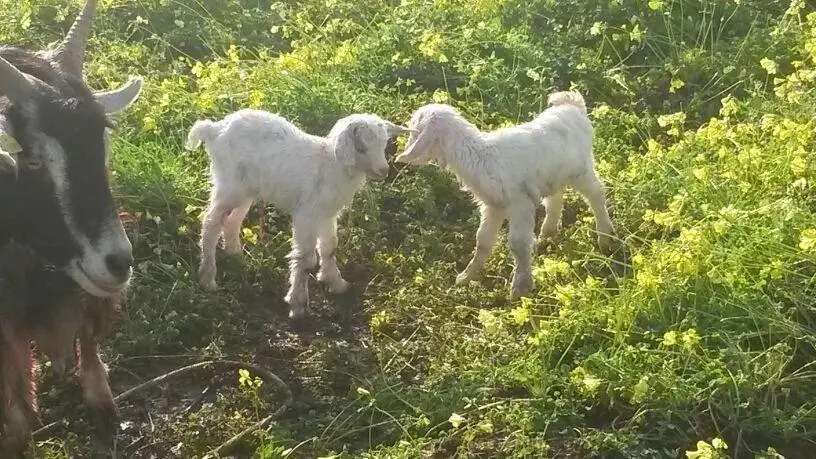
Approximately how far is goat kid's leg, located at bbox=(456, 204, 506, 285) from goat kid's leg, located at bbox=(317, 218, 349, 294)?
612 mm

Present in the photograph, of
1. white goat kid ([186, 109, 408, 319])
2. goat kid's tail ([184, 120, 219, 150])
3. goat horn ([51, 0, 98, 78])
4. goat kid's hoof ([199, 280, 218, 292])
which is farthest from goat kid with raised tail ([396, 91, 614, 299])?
goat horn ([51, 0, 98, 78])

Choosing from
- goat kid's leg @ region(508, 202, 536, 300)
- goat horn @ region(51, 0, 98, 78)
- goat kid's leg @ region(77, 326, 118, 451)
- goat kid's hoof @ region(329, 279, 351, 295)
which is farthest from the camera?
goat kid's hoof @ region(329, 279, 351, 295)

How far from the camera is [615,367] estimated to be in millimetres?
4004

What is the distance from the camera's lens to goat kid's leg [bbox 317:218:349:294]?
5.09m

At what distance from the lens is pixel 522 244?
193 inches

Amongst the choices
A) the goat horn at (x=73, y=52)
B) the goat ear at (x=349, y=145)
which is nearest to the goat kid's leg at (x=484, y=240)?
the goat ear at (x=349, y=145)

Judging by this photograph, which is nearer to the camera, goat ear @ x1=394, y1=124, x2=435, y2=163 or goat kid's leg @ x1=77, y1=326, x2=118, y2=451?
goat kid's leg @ x1=77, y1=326, x2=118, y2=451

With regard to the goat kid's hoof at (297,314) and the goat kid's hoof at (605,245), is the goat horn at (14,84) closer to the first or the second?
the goat kid's hoof at (297,314)

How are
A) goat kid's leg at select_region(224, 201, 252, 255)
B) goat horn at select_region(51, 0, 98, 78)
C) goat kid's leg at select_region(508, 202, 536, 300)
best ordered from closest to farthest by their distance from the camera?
goat horn at select_region(51, 0, 98, 78)
goat kid's leg at select_region(508, 202, 536, 300)
goat kid's leg at select_region(224, 201, 252, 255)

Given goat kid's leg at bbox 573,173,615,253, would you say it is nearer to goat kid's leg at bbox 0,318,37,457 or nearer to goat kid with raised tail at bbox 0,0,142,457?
goat kid with raised tail at bbox 0,0,142,457

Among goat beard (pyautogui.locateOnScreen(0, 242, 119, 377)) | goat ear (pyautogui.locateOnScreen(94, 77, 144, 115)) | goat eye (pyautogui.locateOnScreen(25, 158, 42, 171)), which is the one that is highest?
goat ear (pyautogui.locateOnScreen(94, 77, 144, 115))

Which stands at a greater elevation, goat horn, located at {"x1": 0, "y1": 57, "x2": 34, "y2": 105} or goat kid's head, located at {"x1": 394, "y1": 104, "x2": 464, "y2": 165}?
goat horn, located at {"x1": 0, "y1": 57, "x2": 34, "y2": 105}

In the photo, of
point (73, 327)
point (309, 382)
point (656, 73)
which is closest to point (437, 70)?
point (656, 73)

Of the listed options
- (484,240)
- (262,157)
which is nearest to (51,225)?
(262,157)
